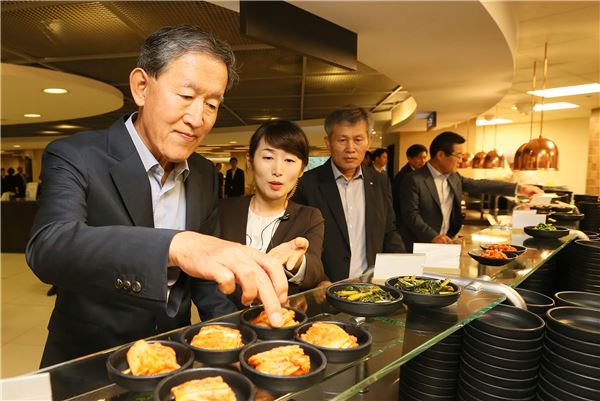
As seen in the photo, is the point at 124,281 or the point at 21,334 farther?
the point at 21,334

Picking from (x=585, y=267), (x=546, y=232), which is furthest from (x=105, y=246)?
(x=546, y=232)

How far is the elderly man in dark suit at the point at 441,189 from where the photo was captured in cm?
429

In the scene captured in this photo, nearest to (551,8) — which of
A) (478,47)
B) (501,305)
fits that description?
(478,47)

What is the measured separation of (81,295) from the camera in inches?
54.8

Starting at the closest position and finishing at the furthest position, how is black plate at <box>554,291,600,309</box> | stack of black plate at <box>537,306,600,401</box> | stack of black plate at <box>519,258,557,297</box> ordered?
stack of black plate at <box>537,306,600,401</box>
black plate at <box>554,291,600,309</box>
stack of black plate at <box>519,258,557,297</box>

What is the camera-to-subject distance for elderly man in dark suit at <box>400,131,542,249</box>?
429 cm

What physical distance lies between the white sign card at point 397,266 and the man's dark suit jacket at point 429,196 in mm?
2525

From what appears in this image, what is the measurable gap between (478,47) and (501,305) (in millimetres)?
2780

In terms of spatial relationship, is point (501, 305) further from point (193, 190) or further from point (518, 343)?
point (193, 190)

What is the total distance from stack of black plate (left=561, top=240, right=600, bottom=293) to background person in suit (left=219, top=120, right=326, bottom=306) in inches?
56.5

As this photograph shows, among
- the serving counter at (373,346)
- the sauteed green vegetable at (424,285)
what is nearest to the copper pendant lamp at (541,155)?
the serving counter at (373,346)

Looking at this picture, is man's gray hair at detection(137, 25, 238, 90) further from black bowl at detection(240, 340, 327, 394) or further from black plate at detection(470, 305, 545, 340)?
black plate at detection(470, 305, 545, 340)

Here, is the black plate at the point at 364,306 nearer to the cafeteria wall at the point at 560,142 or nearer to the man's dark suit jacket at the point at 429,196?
the man's dark suit jacket at the point at 429,196

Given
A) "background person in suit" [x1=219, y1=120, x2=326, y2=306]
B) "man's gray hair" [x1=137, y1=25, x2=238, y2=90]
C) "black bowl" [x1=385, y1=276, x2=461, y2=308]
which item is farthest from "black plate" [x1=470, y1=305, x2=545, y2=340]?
"man's gray hair" [x1=137, y1=25, x2=238, y2=90]
